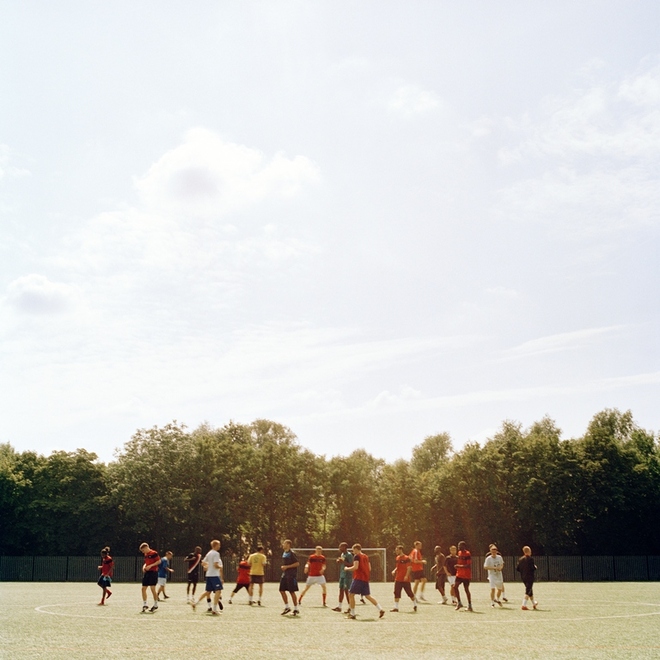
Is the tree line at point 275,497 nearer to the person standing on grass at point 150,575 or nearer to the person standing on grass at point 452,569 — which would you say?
the person standing on grass at point 452,569

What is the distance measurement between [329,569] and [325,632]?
40603 millimetres

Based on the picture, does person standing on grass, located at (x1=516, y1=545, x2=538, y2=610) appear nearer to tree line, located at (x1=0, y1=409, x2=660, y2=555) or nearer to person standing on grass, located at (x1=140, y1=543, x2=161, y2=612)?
person standing on grass, located at (x1=140, y1=543, x2=161, y2=612)

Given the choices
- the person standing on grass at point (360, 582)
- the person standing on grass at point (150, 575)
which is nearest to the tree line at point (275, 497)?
the person standing on grass at point (150, 575)

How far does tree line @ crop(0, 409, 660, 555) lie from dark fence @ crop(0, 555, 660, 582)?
316 cm

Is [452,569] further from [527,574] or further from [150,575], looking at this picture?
[150,575]

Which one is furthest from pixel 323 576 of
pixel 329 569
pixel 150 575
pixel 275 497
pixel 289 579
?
pixel 275 497

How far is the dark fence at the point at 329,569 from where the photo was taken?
58.2 meters

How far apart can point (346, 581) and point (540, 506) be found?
4237 centimetres

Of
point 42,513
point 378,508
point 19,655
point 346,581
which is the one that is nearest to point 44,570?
point 42,513

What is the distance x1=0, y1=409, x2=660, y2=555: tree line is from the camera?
209 feet

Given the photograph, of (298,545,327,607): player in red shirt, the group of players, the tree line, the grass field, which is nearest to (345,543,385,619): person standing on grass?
the group of players

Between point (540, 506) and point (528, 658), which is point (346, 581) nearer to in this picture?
point (528, 658)

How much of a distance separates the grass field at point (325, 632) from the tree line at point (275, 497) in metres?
37.1

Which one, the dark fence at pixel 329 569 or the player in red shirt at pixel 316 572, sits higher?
the player in red shirt at pixel 316 572
